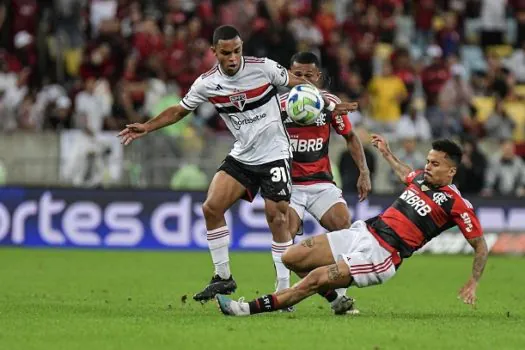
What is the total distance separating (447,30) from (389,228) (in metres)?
18.0

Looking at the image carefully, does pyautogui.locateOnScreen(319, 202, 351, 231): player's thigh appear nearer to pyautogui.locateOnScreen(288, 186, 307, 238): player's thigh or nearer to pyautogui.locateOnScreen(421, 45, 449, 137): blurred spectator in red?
pyautogui.locateOnScreen(288, 186, 307, 238): player's thigh

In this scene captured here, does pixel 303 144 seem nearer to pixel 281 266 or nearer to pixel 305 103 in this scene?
pixel 305 103

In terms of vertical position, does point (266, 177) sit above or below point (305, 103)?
below

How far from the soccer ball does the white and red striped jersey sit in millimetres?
222

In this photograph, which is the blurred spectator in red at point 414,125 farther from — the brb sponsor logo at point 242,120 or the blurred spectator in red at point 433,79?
the brb sponsor logo at point 242,120

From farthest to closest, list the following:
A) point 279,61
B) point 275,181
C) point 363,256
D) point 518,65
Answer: point 518,65 < point 279,61 < point 275,181 < point 363,256

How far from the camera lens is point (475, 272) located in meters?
10.5

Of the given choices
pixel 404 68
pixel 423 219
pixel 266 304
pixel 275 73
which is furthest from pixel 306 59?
pixel 404 68

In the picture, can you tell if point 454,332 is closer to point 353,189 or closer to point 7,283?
point 7,283

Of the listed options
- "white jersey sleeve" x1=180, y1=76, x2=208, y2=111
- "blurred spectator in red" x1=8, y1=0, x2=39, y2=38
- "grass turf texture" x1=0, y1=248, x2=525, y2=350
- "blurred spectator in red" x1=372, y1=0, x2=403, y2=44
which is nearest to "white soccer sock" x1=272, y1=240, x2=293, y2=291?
"grass turf texture" x1=0, y1=248, x2=525, y2=350

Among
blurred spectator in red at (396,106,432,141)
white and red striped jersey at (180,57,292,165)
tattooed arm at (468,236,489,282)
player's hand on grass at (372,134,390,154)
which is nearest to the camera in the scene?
tattooed arm at (468,236,489,282)

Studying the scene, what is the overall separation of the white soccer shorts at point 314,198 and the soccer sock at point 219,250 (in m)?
1.06

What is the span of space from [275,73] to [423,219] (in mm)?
2040

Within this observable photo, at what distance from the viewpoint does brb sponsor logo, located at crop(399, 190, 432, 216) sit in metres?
11.0
